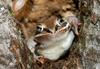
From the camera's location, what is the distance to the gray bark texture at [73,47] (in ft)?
3.97

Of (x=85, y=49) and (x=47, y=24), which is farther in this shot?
(x=47, y=24)

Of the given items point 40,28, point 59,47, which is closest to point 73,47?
point 59,47

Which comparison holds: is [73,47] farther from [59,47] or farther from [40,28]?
[40,28]

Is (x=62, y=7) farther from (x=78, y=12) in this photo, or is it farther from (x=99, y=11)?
(x=99, y=11)

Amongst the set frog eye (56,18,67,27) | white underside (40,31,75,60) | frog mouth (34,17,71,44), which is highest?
frog eye (56,18,67,27)

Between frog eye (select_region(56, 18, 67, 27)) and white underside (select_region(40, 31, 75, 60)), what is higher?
frog eye (select_region(56, 18, 67, 27))

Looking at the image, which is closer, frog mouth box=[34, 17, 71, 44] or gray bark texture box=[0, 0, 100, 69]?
gray bark texture box=[0, 0, 100, 69]

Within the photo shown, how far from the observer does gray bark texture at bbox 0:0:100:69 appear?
1.21 metres

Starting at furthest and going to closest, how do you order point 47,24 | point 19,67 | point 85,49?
point 47,24 < point 85,49 < point 19,67

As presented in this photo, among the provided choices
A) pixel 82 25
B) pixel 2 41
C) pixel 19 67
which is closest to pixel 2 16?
pixel 2 41

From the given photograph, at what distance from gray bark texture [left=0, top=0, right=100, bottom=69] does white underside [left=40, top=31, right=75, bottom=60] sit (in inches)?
1.8

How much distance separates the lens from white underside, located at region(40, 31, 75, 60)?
1433mm

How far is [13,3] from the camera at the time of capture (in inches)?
57.8

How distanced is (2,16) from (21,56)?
0.22m
